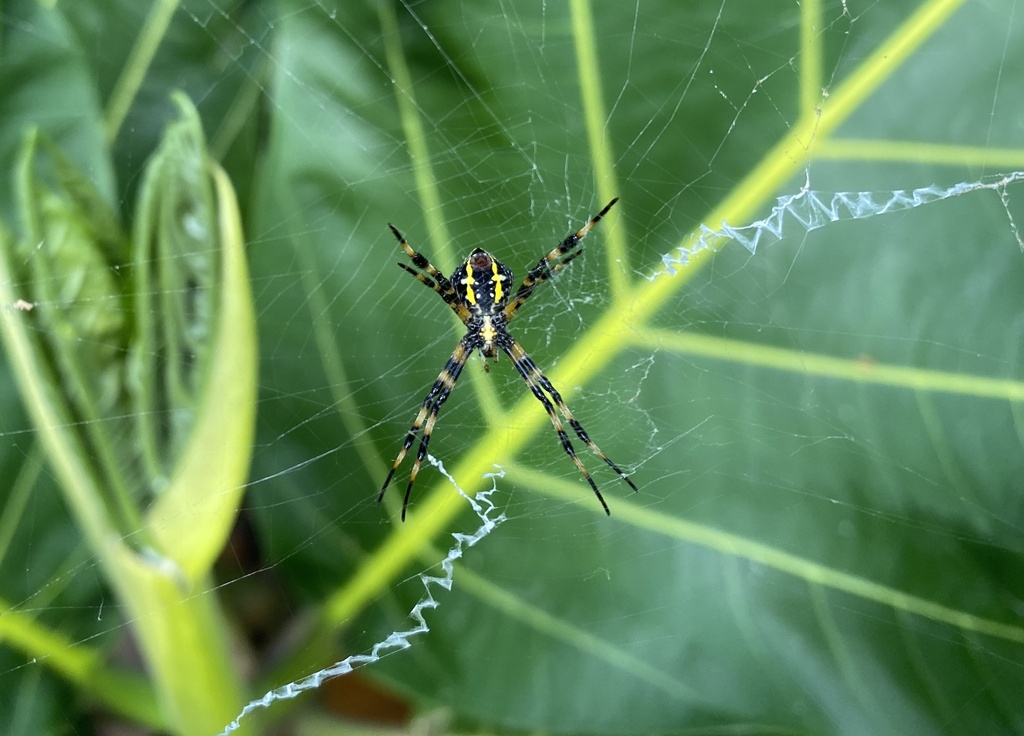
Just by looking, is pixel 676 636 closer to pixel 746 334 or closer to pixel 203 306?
pixel 746 334

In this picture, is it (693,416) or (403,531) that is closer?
(693,416)

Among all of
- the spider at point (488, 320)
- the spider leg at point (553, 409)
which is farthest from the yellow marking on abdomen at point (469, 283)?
the spider leg at point (553, 409)

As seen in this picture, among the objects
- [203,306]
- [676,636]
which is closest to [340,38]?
[203,306]

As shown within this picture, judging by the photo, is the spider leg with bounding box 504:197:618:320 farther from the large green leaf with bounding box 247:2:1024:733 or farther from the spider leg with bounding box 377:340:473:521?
the spider leg with bounding box 377:340:473:521

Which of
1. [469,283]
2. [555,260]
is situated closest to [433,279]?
[469,283]

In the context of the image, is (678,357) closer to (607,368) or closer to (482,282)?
(607,368)
